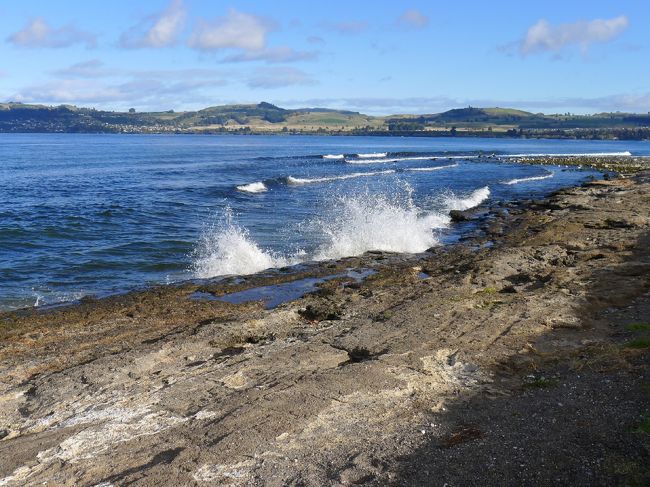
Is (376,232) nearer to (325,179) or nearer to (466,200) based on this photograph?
(466,200)

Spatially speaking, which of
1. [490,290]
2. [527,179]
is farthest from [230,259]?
[527,179]

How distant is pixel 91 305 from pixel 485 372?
1032 centimetres

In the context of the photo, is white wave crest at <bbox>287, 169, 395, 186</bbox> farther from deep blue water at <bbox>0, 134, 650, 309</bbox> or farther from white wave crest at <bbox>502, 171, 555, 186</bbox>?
white wave crest at <bbox>502, 171, 555, 186</bbox>

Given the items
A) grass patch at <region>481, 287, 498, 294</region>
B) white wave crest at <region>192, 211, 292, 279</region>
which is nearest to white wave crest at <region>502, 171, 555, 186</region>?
white wave crest at <region>192, 211, 292, 279</region>

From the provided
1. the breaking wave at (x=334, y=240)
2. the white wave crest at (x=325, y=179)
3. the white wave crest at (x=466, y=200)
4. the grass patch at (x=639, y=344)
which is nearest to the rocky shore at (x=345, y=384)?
the grass patch at (x=639, y=344)

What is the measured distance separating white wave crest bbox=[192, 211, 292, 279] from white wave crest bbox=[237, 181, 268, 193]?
2204 cm

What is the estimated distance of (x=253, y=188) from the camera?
47.0 metres

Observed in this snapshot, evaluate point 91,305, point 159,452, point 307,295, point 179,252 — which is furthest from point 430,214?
point 159,452

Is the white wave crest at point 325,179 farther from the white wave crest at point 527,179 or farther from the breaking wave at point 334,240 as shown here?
the breaking wave at point 334,240

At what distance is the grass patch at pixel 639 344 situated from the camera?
397 inches

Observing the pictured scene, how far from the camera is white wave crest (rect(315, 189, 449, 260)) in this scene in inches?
893

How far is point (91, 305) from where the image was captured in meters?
15.5

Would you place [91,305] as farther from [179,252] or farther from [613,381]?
[613,381]

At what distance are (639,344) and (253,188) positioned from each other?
3885 cm
